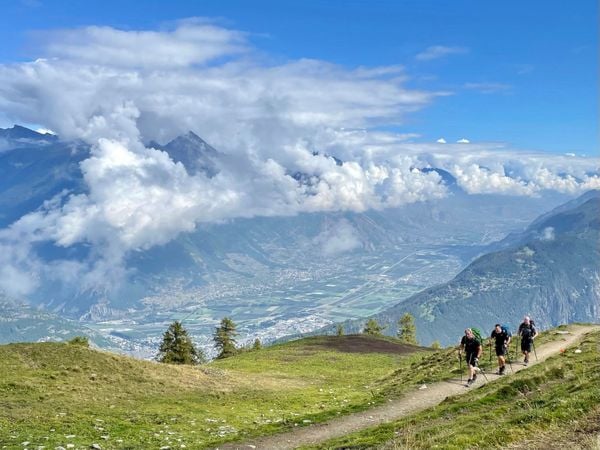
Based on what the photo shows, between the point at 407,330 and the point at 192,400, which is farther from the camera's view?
the point at 407,330

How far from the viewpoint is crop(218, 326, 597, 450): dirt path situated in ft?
72.5

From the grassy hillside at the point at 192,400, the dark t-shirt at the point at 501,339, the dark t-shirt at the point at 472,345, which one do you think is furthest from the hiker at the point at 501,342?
the grassy hillside at the point at 192,400

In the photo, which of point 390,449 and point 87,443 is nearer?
point 390,449

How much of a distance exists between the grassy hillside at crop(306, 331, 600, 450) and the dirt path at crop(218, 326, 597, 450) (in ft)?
7.84

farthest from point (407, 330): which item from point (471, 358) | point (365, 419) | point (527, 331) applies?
point (365, 419)

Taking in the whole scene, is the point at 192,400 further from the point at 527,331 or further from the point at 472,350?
the point at 527,331

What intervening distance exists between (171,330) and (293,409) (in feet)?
178

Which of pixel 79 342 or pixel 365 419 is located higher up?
pixel 79 342

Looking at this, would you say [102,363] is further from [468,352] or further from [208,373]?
[468,352]

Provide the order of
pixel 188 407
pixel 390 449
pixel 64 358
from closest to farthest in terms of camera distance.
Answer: pixel 390 449
pixel 188 407
pixel 64 358

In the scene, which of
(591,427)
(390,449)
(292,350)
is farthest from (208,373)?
(292,350)

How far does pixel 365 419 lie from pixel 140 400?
14.9m

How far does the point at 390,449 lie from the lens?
53.0 feet

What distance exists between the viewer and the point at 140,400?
106 ft
